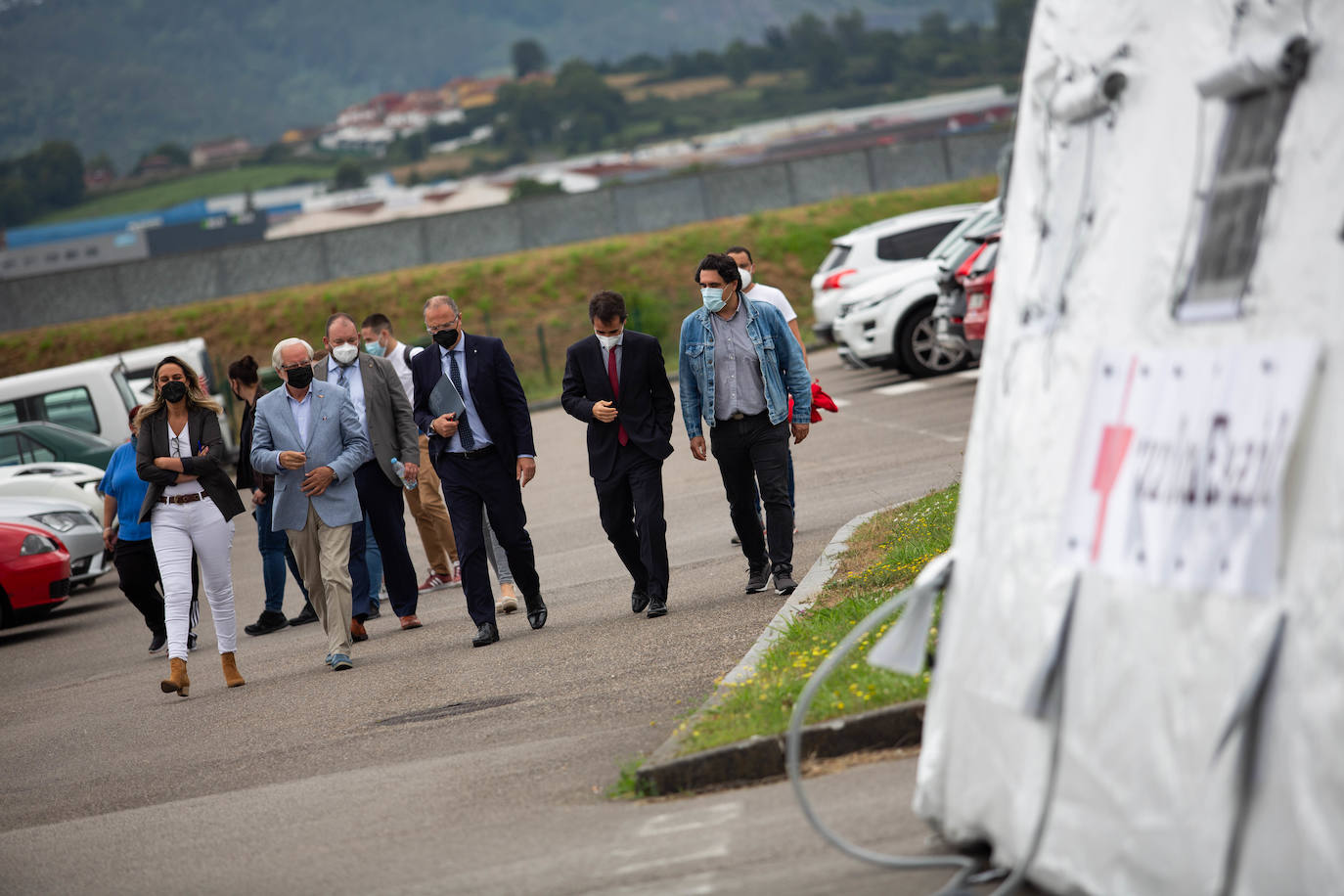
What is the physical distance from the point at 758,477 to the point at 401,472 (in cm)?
254

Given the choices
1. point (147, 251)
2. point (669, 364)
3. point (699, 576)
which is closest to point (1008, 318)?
point (699, 576)

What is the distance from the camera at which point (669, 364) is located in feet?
104

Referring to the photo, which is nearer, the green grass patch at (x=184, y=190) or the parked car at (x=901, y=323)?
the parked car at (x=901, y=323)

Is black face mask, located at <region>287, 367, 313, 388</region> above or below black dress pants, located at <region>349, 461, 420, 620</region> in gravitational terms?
above

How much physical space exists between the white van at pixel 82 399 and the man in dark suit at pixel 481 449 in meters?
13.9

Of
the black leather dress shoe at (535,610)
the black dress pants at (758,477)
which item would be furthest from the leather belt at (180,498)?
the black dress pants at (758,477)

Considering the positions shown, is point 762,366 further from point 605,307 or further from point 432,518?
point 432,518

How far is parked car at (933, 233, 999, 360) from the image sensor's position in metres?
17.2

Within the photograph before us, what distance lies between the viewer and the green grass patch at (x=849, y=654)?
6.01m

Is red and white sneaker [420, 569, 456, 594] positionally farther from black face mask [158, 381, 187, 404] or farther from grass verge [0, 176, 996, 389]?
grass verge [0, 176, 996, 389]

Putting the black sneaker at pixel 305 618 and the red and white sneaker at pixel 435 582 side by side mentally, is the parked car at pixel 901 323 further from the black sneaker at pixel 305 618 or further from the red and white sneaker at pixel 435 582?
the black sneaker at pixel 305 618

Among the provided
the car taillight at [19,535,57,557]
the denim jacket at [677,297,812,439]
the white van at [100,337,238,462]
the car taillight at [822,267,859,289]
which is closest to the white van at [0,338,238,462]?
the white van at [100,337,238,462]

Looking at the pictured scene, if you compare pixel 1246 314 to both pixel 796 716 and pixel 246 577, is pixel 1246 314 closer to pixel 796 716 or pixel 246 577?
pixel 796 716

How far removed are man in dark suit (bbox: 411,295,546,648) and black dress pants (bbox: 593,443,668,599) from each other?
51 cm
